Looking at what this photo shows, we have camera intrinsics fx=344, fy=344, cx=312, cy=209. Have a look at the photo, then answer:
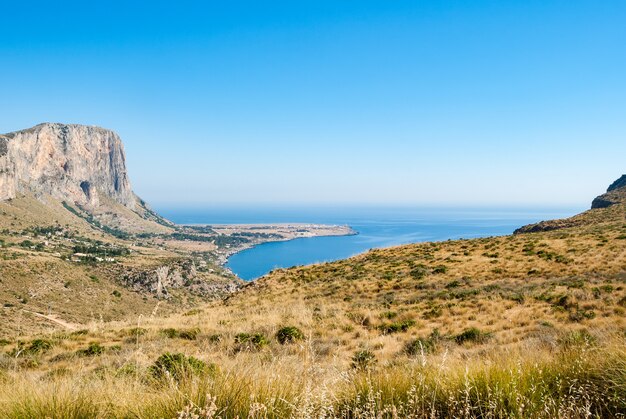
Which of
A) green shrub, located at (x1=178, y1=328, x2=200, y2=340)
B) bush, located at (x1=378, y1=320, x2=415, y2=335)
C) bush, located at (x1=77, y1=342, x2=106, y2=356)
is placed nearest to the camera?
bush, located at (x1=77, y1=342, x2=106, y2=356)

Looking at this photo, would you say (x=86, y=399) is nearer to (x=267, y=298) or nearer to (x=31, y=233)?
(x=267, y=298)

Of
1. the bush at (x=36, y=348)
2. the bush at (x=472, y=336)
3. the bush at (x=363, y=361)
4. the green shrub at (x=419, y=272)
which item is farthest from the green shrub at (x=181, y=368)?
the green shrub at (x=419, y=272)

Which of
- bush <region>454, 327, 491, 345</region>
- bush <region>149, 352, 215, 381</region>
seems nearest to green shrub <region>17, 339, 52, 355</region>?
bush <region>149, 352, 215, 381</region>

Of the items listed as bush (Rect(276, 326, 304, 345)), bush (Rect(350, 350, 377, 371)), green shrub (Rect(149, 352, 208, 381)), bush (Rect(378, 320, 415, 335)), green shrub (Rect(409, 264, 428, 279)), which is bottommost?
green shrub (Rect(409, 264, 428, 279))

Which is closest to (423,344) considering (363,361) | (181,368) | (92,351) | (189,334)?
(363,361)

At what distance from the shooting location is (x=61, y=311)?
198 feet

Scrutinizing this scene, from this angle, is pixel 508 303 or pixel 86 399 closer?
pixel 86 399

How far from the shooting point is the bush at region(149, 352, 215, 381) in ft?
11.5

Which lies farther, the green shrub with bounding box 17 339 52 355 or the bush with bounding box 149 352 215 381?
the green shrub with bounding box 17 339 52 355

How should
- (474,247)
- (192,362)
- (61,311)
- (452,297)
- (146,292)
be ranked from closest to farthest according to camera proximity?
(192,362)
(452,297)
(474,247)
(61,311)
(146,292)

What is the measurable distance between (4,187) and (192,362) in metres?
234

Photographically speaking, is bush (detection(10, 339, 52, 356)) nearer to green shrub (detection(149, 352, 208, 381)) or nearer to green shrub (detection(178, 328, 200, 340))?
green shrub (detection(178, 328, 200, 340))

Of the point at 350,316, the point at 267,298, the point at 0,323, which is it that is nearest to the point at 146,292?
the point at 0,323

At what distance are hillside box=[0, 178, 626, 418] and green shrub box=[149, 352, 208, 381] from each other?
0.06 metres
